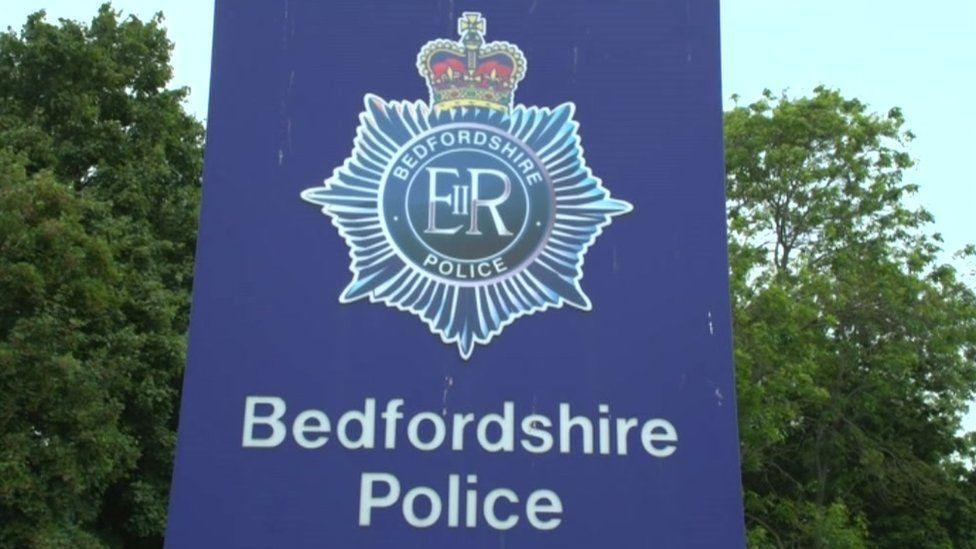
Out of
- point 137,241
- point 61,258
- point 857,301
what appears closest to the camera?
point 61,258

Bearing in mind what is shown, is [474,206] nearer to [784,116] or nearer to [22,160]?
[22,160]

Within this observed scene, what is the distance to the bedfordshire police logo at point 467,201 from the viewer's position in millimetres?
8094

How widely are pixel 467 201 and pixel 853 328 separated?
10.7 m

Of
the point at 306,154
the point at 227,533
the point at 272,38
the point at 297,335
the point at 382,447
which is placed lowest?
the point at 227,533

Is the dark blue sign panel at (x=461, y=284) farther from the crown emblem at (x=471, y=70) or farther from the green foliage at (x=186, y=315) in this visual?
the green foliage at (x=186, y=315)

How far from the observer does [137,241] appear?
14.3 meters

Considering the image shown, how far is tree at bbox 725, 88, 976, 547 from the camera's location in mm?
16938

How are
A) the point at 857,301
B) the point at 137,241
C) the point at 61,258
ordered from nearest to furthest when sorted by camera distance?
the point at 61,258 → the point at 137,241 → the point at 857,301

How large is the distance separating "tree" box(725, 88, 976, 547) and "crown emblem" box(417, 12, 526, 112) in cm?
828

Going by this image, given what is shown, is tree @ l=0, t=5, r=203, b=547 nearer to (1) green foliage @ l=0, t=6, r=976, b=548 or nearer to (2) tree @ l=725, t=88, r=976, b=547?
(1) green foliage @ l=0, t=6, r=976, b=548

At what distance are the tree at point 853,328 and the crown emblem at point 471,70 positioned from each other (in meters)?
8.28

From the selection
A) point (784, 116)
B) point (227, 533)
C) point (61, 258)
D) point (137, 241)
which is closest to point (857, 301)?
point (784, 116)

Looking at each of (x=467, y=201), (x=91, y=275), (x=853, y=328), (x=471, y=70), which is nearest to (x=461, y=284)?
(x=467, y=201)

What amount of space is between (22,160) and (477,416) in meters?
6.85
